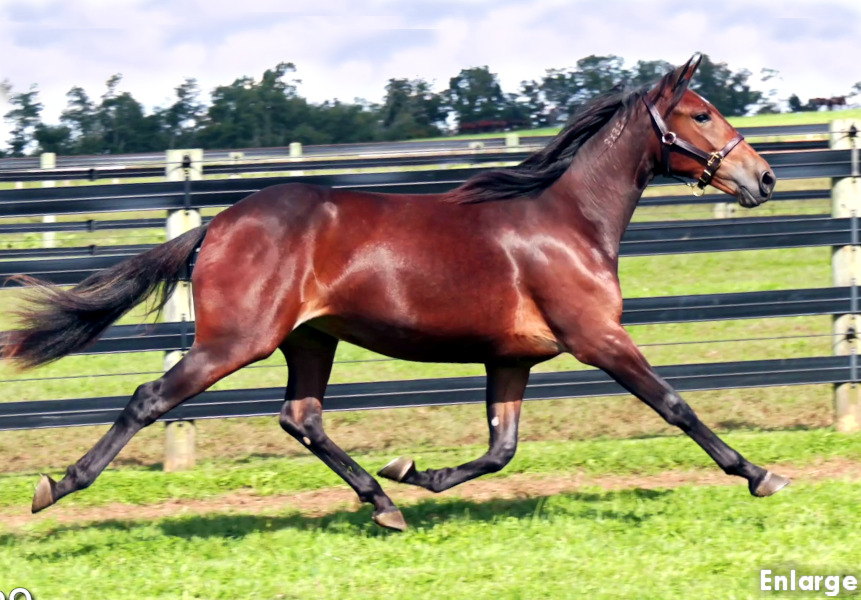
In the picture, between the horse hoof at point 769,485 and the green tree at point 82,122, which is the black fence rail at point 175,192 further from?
the green tree at point 82,122

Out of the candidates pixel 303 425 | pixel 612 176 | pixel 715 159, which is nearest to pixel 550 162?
pixel 612 176

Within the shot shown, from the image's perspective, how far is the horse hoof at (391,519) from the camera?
16.8ft

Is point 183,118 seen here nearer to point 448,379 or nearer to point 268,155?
point 268,155

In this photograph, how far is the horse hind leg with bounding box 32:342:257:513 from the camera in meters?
4.87

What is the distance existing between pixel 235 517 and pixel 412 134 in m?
20.8

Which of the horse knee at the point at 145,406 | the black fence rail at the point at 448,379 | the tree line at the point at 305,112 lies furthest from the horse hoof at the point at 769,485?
the tree line at the point at 305,112

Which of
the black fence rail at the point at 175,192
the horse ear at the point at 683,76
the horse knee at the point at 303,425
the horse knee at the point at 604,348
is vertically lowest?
the horse knee at the point at 303,425

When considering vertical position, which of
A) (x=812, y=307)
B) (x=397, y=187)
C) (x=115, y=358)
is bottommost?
(x=115, y=358)

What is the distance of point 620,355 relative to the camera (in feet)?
16.6

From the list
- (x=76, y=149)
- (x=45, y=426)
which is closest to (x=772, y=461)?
(x=45, y=426)

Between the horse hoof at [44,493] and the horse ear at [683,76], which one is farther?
the horse ear at [683,76]

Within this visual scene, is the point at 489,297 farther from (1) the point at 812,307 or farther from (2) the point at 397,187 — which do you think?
(1) the point at 812,307

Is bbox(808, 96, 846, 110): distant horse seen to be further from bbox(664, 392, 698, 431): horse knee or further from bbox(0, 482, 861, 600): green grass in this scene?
bbox(664, 392, 698, 431): horse knee

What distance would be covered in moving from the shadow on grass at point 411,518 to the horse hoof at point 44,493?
0.36 m
